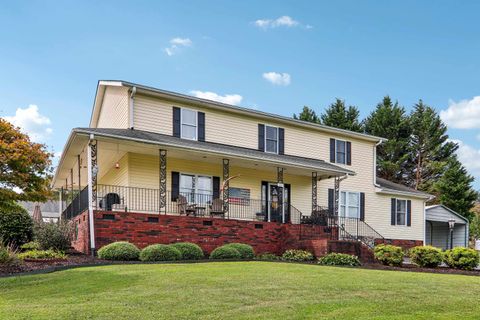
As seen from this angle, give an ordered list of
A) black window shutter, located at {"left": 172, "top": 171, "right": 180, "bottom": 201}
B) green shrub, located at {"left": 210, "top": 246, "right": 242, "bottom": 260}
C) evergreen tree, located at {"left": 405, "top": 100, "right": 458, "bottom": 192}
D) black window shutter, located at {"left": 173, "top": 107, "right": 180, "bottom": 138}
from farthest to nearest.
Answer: evergreen tree, located at {"left": 405, "top": 100, "right": 458, "bottom": 192}
black window shutter, located at {"left": 173, "top": 107, "right": 180, "bottom": 138}
black window shutter, located at {"left": 172, "top": 171, "right": 180, "bottom": 201}
green shrub, located at {"left": 210, "top": 246, "right": 242, "bottom": 260}

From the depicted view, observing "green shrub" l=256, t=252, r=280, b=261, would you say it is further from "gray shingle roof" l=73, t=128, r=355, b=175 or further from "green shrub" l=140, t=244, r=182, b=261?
"gray shingle roof" l=73, t=128, r=355, b=175

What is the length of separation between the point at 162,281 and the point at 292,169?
41.2 feet

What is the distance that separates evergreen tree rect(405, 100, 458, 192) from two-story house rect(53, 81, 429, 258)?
2028 cm

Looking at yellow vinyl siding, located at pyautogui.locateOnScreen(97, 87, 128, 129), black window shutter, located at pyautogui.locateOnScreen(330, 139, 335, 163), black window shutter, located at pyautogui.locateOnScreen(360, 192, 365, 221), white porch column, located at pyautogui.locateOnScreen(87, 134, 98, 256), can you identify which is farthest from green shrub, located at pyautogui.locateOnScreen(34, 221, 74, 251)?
black window shutter, located at pyautogui.locateOnScreen(360, 192, 365, 221)

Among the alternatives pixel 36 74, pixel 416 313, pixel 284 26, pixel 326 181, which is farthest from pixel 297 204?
pixel 416 313

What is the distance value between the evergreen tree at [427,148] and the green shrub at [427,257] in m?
27.6

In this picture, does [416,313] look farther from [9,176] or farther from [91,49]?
[91,49]

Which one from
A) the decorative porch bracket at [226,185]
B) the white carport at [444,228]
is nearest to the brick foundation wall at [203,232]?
the decorative porch bracket at [226,185]

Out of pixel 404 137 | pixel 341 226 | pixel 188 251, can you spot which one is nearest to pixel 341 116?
Result: pixel 404 137

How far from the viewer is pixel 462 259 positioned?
57.1 ft

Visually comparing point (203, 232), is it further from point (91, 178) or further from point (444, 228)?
point (444, 228)

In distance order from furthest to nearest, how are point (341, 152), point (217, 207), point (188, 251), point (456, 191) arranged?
point (456, 191) → point (341, 152) → point (217, 207) → point (188, 251)

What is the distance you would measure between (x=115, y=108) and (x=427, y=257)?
568 inches

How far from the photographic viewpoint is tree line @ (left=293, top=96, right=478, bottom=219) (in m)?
43.1
